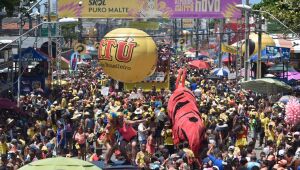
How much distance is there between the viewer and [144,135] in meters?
22.6

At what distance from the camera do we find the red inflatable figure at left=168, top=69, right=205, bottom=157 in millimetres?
19856

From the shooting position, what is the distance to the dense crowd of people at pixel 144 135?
15984 mm

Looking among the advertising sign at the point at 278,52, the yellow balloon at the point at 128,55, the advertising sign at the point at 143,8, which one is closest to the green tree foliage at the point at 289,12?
the advertising sign at the point at 278,52

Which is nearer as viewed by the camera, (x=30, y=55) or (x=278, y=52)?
Answer: (x=30, y=55)

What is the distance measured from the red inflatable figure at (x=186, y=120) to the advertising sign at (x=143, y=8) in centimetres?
2052

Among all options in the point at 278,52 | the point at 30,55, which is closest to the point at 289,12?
the point at 278,52

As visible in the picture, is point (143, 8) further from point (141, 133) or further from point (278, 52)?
point (141, 133)

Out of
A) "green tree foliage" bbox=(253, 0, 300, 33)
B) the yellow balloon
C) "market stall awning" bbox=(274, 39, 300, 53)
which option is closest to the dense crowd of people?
the yellow balloon

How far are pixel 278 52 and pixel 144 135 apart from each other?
16.8m

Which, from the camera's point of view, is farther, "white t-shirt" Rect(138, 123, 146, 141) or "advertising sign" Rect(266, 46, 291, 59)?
"advertising sign" Rect(266, 46, 291, 59)

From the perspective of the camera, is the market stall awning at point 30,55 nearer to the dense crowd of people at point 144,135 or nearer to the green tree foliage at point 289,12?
the dense crowd of people at point 144,135

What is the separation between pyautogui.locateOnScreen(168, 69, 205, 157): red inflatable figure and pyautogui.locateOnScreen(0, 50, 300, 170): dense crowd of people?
269 millimetres

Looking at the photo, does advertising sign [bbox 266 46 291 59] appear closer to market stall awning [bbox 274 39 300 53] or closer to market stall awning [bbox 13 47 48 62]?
market stall awning [bbox 274 39 300 53]

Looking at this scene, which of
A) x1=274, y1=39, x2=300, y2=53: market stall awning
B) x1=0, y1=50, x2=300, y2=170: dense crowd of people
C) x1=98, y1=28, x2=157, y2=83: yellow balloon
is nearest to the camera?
x1=0, y1=50, x2=300, y2=170: dense crowd of people
